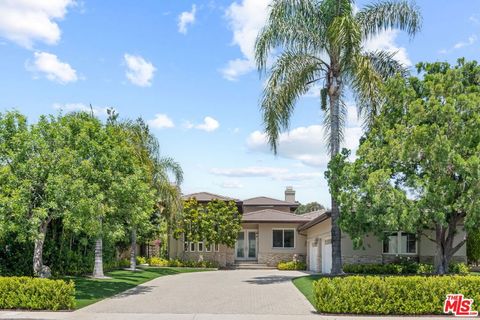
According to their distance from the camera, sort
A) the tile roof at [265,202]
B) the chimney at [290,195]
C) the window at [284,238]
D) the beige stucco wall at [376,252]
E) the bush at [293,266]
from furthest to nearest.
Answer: the chimney at [290,195], the tile roof at [265,202], the window at [284,238], the bush at [293,266], the beige stucco wall at [376,252]

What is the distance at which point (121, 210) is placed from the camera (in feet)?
62.0

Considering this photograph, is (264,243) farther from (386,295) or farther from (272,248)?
(386,295)

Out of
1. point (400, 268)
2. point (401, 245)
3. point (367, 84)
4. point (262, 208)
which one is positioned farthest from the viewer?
point (262, 208)

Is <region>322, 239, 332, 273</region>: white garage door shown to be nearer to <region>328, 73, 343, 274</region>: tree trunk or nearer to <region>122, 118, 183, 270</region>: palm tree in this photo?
<region>328, 73, 343, 274</region>: tree trunk

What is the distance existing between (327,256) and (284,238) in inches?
448

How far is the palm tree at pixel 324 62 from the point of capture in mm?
21391

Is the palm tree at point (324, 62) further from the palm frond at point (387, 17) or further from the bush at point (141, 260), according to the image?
the bush at point (141, 260)

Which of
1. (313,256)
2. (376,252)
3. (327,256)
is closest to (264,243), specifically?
(313,256)

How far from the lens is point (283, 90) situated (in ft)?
72.6

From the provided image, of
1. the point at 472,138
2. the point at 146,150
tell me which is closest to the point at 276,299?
the point at 472,138

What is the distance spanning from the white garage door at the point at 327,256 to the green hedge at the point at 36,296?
53.3 ft

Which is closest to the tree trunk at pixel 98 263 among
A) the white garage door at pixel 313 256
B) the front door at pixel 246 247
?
the white garage door at pixel 313 256

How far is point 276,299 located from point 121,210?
6.38 metres

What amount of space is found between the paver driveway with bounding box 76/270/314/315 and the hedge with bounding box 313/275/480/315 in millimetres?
928
